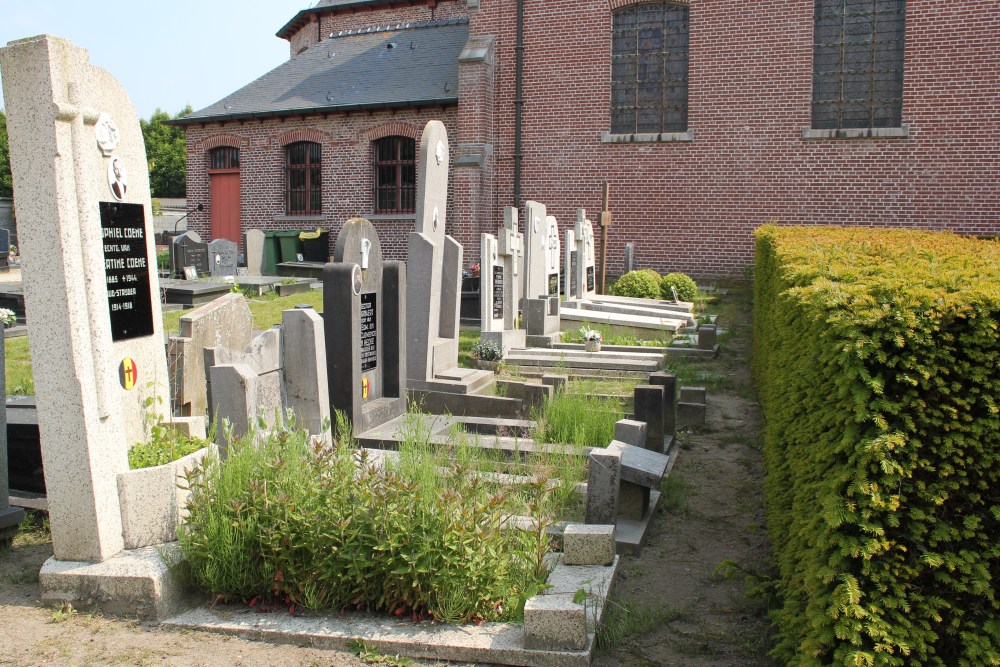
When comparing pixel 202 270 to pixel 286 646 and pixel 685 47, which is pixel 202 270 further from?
pixel 286 646

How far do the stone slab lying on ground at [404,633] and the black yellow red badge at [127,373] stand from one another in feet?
4.28

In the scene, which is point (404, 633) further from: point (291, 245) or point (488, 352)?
point (291, 245)

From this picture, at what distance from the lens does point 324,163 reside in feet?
68.8

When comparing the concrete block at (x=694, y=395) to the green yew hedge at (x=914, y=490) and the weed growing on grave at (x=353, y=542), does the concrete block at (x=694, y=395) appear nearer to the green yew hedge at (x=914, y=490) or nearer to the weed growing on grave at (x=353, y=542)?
the weed growing on grave at (x=353, y=542)

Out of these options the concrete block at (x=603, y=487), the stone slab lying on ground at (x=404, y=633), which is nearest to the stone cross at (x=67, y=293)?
the stone slab lying on ground at (x=404, y=633)

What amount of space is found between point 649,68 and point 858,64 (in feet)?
13.2

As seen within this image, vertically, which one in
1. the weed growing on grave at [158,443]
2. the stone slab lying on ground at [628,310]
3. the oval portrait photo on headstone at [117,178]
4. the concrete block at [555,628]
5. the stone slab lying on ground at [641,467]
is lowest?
the concrete block at [555,628]

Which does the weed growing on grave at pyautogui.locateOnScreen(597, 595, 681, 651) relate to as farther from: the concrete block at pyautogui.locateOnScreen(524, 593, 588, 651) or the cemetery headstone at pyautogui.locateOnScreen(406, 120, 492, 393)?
the cemetery headstone at pyautogui.locateOnScreen(406, 120, 492, 393)

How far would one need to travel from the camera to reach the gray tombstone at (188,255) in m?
16.9

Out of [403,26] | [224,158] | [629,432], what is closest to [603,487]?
[629,432]

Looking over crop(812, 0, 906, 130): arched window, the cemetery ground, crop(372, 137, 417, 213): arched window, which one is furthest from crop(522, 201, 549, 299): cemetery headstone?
crop(372, 137, 417, 213): arched window

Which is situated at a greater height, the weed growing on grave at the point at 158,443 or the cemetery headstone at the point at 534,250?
the cemetery headstone at the point at 534,250

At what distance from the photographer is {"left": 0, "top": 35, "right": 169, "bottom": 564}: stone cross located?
3824 mm

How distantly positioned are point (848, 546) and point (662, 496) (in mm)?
2827
